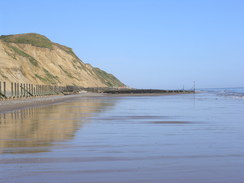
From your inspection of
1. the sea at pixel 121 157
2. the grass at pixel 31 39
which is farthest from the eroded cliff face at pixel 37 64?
the sea at pixel 121 157

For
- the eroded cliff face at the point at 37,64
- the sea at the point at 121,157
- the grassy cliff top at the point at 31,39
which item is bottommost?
the sea at the point at 121,157

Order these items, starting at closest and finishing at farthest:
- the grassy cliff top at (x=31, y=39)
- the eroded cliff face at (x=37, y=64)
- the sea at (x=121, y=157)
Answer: the sea at (x=121, y=157)
the eroded cliff face at (x=37, y=64)
the grassy cliff top at (x=31, y=39)

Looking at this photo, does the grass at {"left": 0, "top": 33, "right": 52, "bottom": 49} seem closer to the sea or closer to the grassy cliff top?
the grassy cliff top

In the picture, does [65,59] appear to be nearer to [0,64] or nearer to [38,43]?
[38,43]

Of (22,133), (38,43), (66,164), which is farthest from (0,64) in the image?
(66,164)

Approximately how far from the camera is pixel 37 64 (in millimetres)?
96812

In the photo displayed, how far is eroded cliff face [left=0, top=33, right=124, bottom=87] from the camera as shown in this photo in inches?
2950

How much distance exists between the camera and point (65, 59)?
11706cm

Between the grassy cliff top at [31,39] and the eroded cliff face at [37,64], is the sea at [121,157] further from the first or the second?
the grassy cliff top at [31,39]

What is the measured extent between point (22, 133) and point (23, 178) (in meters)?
6.11

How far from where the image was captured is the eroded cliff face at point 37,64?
7494 cm

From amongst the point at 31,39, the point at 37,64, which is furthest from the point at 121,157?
the point at 31,39

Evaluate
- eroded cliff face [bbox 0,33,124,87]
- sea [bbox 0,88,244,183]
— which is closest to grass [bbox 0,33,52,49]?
eroded cliff face [bbox 0,33,124,87]

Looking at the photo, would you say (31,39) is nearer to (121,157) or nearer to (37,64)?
(37,64)
